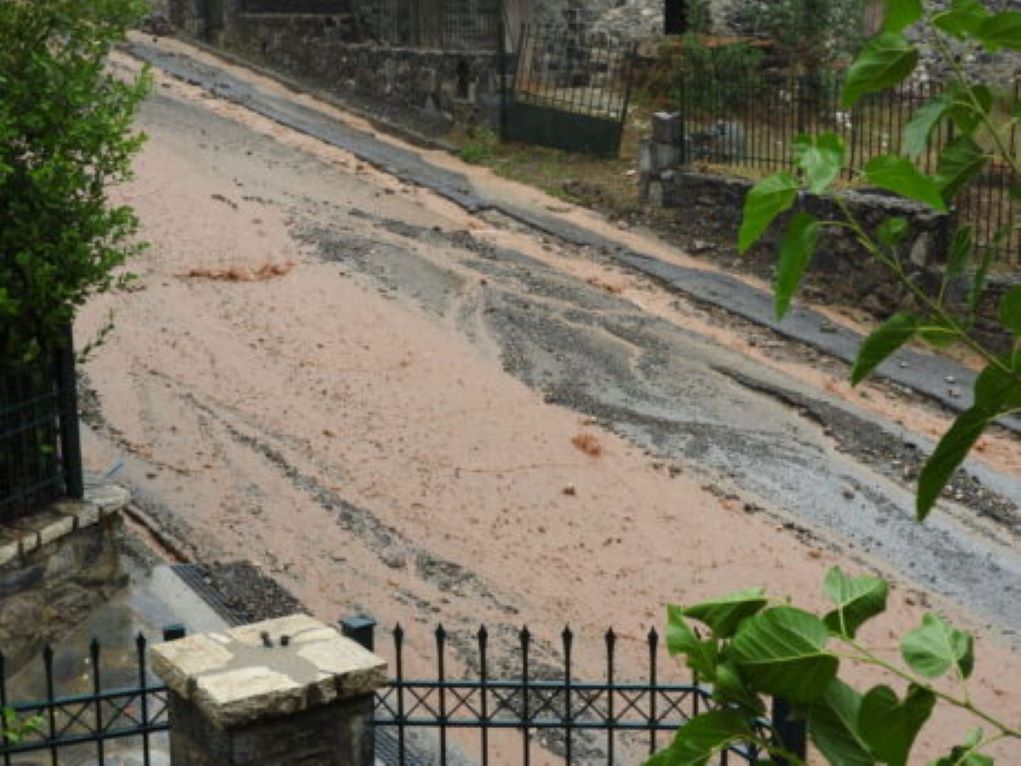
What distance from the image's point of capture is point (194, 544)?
9.63m

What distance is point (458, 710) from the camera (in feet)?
27.2

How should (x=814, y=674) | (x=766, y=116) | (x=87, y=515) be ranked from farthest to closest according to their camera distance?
(x=766, y=116) → (x=87, y=515) → (x=814, y=674)

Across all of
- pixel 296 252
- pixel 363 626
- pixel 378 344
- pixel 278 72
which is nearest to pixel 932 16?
pixel 363 626

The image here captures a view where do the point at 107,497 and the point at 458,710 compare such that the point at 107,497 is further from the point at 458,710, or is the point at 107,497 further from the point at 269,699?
the point at 269,699

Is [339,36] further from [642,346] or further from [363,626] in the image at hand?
[363,626]

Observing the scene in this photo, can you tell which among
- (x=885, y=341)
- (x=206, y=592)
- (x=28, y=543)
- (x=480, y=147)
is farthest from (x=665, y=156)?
(x=885, y=341)

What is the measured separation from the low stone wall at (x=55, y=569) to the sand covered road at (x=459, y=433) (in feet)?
3.90

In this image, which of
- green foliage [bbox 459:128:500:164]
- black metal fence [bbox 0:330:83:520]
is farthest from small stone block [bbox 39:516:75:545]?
green foliage [bbox 459:128:500:164]

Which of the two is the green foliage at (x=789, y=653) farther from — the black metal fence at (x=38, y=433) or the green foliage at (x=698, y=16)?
the green foliage at (x=698, y=16)

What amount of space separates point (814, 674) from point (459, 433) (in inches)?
380

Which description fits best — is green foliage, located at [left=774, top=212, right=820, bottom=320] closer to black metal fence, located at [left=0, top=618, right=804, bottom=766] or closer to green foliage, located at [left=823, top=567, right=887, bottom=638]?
green foliage, located at [left=823, top=567, right=887, bottom=638]

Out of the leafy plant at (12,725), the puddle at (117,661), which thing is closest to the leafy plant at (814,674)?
the leafy plant at (12,725)

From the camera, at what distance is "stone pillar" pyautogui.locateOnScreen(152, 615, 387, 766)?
16.5 feet

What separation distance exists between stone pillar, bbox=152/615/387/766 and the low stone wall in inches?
102
